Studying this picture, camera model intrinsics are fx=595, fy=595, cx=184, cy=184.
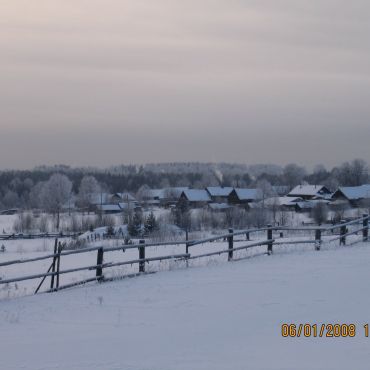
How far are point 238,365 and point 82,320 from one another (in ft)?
12.7

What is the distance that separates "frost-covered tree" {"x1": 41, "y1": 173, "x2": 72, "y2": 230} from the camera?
11994 centimetres

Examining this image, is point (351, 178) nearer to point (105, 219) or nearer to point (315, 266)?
point (105, 219)

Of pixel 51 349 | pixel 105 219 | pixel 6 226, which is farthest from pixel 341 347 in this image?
pixel 6 226

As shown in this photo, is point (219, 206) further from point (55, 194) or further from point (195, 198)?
point (55, 194)

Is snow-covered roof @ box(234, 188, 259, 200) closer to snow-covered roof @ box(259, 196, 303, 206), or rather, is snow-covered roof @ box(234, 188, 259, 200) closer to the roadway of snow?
snow-covered roof @ box(259, 196, 303, 206)

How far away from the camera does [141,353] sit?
333 inches

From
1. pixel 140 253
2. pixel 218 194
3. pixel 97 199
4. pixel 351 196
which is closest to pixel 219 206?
pixel 218 194

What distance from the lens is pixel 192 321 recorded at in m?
10.4

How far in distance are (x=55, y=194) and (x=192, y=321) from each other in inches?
4574

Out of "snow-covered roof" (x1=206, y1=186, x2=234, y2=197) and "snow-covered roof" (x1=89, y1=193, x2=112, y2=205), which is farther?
"snow-covered roof" (x1=89, y1=193, x2=112, y2=205)

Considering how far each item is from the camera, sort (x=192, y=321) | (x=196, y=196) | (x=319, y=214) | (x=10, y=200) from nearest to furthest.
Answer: (x=192, y=321) → (x=319, y=214) → (x=196, y=196) → (x=10, y=200)

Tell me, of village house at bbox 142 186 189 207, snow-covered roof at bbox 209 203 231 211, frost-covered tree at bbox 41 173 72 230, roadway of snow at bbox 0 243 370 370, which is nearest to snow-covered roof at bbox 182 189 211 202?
snow-covered roof at bbox 209 203 231 211
